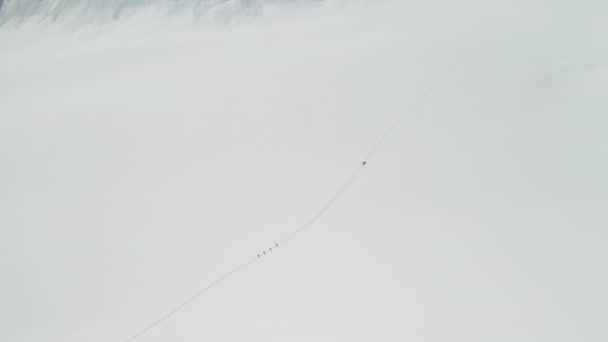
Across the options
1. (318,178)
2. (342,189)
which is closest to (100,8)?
(318,178)

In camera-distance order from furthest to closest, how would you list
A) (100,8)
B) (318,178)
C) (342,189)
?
(100,8), (318,178), (342,189)

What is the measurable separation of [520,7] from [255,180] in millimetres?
15769

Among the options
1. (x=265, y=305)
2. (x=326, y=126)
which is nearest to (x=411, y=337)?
(x=265, y=305)

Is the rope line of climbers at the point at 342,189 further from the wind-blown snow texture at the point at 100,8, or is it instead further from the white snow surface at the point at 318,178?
the wind-blown snow texture at the point at 100,8

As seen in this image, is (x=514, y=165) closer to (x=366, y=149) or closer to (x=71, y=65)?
(x=366, y=149)

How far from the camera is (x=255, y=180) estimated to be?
12.7m

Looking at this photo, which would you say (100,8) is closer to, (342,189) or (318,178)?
(318,178)

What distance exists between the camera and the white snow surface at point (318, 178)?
28.8ft

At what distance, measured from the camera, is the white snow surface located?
8773mm

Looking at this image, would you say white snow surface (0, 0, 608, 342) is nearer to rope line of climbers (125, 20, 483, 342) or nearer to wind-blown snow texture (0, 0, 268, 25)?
rope line of climbers (125, 20, 483, 342)

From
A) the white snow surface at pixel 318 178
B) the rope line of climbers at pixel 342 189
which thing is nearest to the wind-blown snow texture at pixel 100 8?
the white snow surface at pixel 318 178

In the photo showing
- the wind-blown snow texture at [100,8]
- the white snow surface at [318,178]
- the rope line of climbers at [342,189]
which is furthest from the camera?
the wind-blown snow texture at [100,8]

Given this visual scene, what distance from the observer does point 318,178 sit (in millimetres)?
12352

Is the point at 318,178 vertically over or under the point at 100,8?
under
